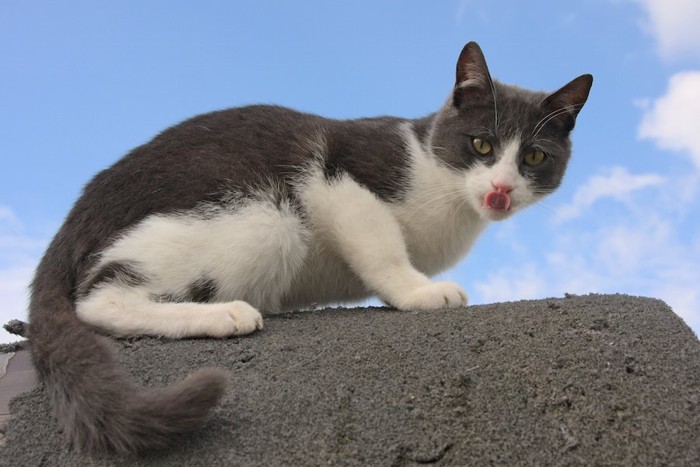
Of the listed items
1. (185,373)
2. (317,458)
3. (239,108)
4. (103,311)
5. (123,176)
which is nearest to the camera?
(317,458)

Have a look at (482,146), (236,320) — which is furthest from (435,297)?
(236,320)

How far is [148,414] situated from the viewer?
1.77m

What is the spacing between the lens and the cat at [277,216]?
7.79ft

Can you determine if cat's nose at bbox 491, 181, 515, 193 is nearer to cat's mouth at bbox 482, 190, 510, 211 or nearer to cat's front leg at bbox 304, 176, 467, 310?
cat's mouth at bbox 482, 190, 510, 211

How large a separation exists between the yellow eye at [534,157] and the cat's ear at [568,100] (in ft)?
0.59

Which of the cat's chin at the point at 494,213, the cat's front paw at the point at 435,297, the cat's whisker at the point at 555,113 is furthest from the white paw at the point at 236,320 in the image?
the cat's whisker at the point at 555,113

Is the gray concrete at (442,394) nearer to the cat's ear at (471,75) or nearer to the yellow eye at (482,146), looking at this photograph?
the yellow eye at (482,146)

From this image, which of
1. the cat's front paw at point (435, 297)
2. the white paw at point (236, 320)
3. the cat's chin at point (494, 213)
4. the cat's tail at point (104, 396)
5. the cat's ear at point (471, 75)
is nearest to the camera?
the cat's tail at point (104, 396)

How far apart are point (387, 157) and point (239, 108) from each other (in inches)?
29.3

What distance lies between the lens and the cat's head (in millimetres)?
2746

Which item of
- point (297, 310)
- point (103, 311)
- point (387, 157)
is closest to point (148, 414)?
point (103, 311)

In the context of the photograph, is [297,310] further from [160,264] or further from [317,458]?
[317,458]

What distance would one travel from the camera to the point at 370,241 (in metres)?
2.76

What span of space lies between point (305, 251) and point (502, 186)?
884 mm
